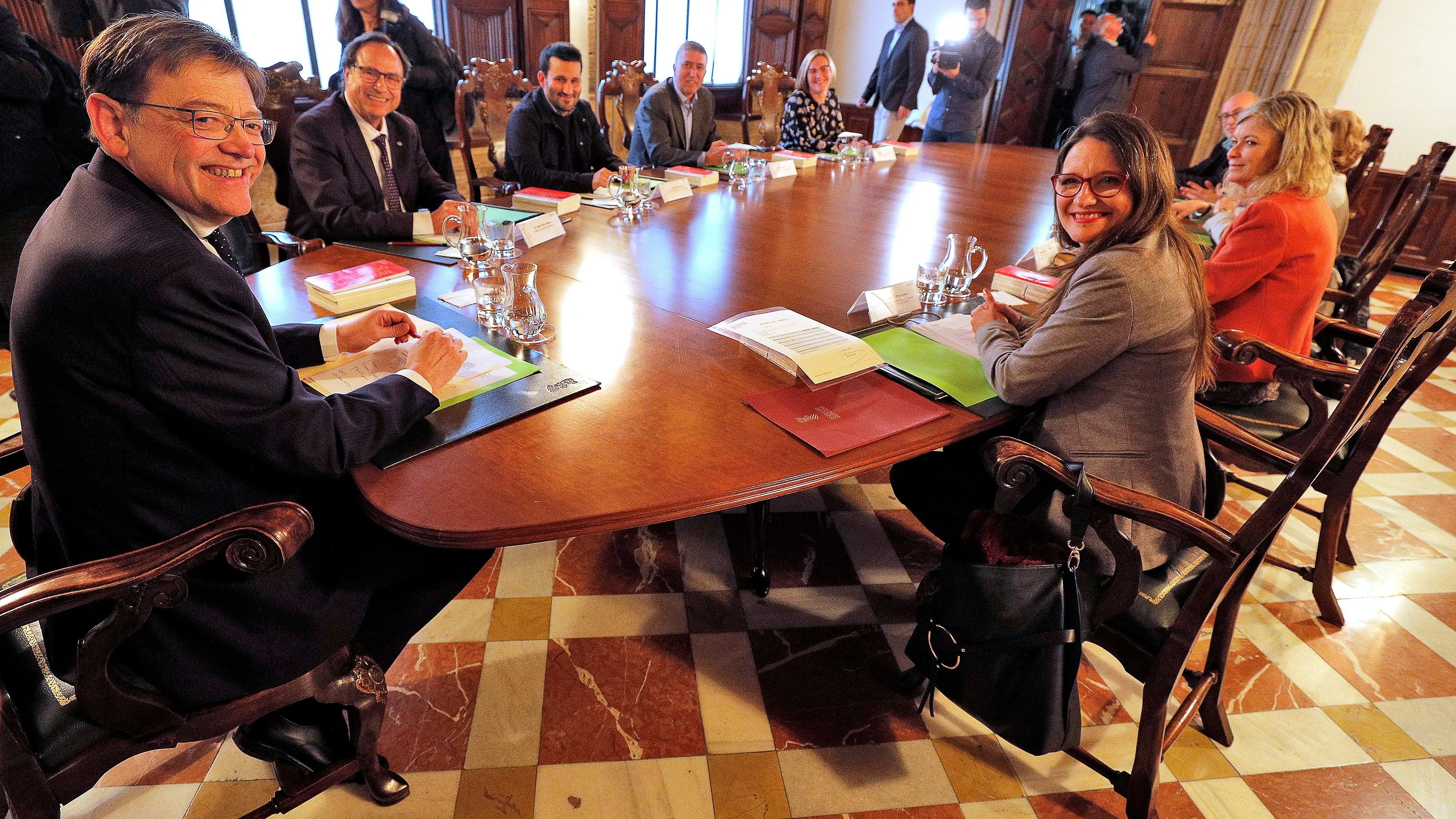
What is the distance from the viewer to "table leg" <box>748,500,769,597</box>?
73.2 inches

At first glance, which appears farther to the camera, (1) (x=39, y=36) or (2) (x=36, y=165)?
(1) (x=39, y=36)

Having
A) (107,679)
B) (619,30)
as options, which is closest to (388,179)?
(107,679)

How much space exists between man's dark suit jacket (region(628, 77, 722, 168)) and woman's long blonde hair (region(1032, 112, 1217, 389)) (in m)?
2.33

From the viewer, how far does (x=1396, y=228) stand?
240cm

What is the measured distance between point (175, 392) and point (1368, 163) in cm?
432

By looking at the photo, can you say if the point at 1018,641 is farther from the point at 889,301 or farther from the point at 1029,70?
the point at 1029,70

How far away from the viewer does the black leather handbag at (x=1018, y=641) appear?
1.13m

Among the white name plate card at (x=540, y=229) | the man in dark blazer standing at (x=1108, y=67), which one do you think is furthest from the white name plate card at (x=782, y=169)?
the man in dark blazer standing at (x=1108, y=67)

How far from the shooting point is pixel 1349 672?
1.79 metres

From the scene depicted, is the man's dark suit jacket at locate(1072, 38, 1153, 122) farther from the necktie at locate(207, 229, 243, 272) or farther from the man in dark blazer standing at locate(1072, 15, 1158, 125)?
the necktie at locate(207, 229, 243, 272)

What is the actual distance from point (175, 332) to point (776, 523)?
1620 millimetres

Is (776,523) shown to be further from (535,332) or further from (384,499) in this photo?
(384,499)

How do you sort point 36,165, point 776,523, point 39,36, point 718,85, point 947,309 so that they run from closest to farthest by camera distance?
point 947,309 → point 776,523 → point 36,165 → point 39,36 → point 718,85

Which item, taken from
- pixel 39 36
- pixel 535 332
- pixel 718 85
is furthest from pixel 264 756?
pixel 718 85
